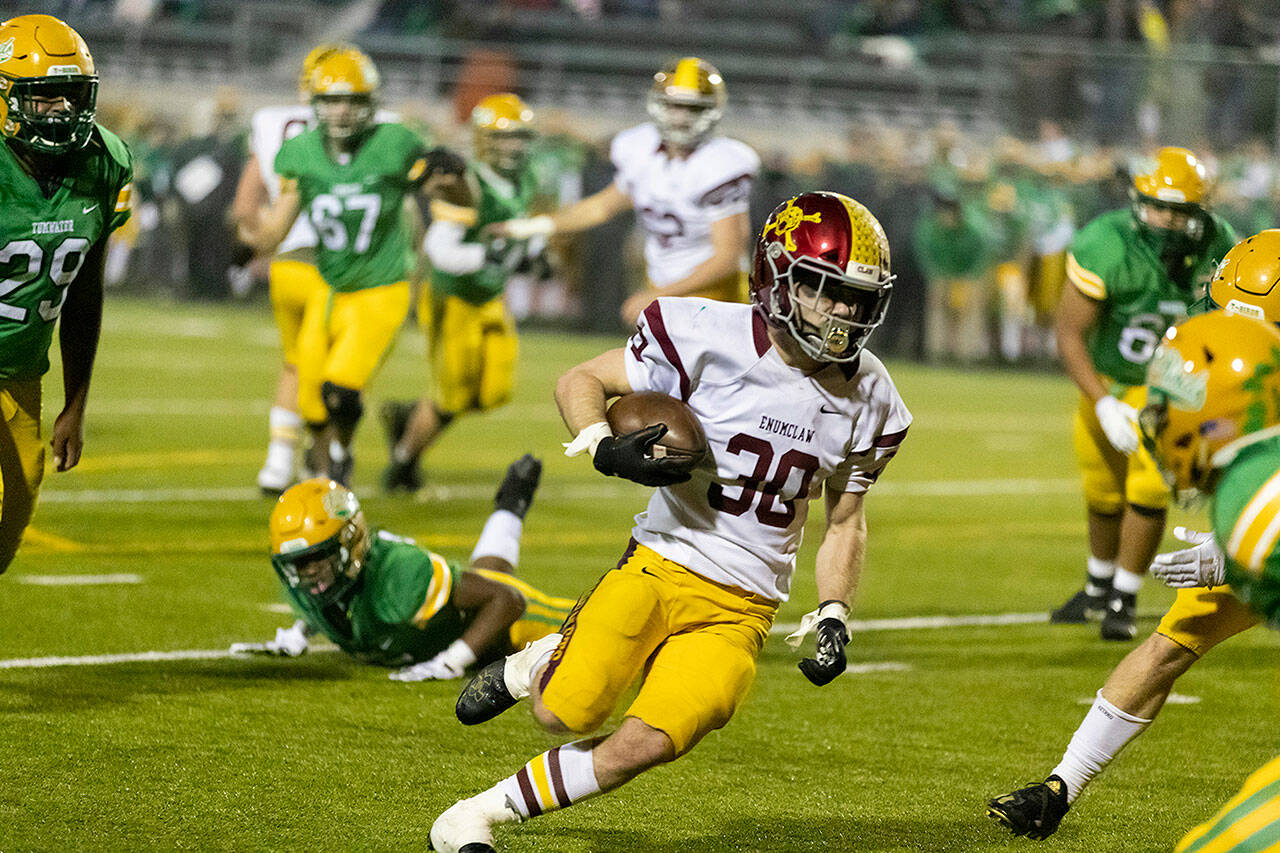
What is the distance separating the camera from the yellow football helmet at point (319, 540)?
4.83 meters

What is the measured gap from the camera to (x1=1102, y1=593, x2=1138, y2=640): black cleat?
6281mm

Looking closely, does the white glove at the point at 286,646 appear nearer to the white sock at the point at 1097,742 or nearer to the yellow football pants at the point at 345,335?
the yellow football pants at the point at 345,335

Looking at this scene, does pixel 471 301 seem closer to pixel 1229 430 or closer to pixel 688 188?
pixel 688 188

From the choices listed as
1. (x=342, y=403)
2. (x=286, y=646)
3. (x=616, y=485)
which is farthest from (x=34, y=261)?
(x=616, y=485)

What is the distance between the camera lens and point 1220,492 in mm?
2787

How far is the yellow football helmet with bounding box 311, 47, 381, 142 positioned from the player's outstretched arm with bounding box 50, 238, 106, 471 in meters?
2.74

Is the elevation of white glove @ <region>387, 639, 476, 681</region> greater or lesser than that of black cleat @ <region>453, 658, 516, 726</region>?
lesser

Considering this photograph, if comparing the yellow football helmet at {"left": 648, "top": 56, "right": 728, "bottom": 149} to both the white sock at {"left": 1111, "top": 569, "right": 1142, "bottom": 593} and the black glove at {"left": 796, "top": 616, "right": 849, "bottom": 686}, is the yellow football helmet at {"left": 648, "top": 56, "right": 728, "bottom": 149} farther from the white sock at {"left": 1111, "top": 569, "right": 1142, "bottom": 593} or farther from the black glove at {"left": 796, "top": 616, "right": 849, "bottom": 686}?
the black glove at {"left": 796, "top": 616, "right": 849, "bottom": 686}

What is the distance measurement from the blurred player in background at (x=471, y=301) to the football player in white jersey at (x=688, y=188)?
477 millimetres

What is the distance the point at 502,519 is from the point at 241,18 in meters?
17.8

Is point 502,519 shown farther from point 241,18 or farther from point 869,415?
point 241,18

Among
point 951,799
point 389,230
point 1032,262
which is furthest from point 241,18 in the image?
point 951,799

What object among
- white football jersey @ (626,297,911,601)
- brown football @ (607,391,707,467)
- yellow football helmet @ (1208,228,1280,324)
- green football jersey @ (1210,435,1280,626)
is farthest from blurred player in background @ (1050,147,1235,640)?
green football jersey @ (1210,435,1280,626)

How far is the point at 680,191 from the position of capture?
7.93m
